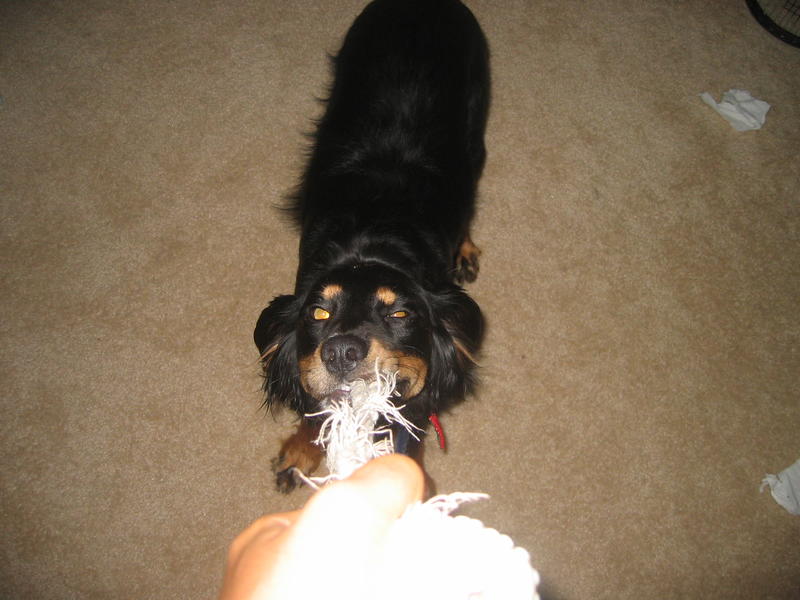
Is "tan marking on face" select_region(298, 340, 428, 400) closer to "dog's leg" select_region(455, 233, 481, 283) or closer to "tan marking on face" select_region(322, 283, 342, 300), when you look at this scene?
"tan marking on face" select_region(322, 283, 342, 300)

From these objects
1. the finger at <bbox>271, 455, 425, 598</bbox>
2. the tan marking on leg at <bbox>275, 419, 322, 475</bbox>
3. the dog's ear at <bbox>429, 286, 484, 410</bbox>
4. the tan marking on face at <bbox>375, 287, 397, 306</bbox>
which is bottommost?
the tan marking on leg at <bbox>275, 419, 322, 475</bbox>

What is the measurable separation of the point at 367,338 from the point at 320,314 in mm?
232

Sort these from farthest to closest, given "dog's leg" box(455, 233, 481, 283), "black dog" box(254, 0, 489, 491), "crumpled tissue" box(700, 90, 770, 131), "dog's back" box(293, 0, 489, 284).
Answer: "crumpled tissue" box(700, 90, 770, 131)
"dog's leg" box(455, 233, 481, 283)
"dog's back" box(293, 0, 489, 284)
"black dog" box(254, 0, 489, 491)

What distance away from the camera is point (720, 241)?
2668 millimetres

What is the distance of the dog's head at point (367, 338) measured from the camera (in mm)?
1470

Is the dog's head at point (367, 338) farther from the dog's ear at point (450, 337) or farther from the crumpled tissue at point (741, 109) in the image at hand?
the crumpled tissue at point (741, 109)

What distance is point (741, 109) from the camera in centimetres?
298

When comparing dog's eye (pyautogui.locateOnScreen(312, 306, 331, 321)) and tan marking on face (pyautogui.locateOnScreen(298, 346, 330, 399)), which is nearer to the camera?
tan marking on face (pyautogui.locateOnScreen(298, 346, 330, 399))

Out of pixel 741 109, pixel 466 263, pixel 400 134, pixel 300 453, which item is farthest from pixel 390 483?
pixel 741 109

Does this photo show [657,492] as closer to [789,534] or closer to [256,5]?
[789,534]

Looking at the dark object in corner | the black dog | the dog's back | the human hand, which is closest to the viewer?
the human hand

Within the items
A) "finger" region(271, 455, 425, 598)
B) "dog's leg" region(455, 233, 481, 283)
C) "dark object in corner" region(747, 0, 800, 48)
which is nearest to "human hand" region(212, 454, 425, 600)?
"finger" region(271, 455, 425, 598)

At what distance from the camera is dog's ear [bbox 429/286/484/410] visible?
1.80 metres

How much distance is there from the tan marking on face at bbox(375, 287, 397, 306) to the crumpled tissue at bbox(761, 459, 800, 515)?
1.93m
